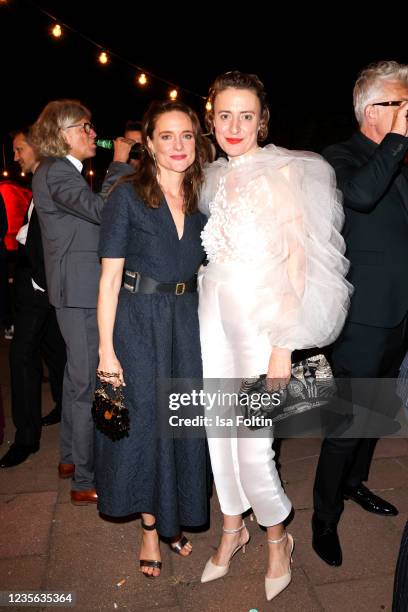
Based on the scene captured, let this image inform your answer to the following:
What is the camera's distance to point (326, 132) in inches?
375

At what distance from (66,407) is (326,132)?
8.28 m

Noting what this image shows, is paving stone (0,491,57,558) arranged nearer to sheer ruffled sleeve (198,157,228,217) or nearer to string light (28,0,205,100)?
sheer ruffled sleeve (198,157,228,217)

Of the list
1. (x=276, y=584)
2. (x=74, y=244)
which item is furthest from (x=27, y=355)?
(x=276, y=584)

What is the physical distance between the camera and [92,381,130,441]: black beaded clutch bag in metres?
2.09

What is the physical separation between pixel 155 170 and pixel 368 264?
1.00m

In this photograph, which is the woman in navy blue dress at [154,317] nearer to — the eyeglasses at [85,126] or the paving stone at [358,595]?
the paving stone at [358,595]

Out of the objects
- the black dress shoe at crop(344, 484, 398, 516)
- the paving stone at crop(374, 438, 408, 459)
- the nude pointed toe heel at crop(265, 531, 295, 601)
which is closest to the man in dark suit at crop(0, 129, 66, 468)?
the nude pointed toe heel at crop(265, 531, 295, 601)

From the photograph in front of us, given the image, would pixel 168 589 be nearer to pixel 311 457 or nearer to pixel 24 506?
pixel 24 506

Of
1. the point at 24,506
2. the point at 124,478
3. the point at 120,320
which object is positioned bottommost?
the point at 24,506

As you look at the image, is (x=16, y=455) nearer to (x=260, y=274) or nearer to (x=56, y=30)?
(x=260, y=274)

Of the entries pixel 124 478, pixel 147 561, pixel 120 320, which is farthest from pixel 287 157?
pixel 147 561

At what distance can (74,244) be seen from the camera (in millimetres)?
2633

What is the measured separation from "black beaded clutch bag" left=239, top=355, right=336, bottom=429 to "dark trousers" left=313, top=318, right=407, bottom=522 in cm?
36

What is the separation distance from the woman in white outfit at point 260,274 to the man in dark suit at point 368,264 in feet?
0.93
